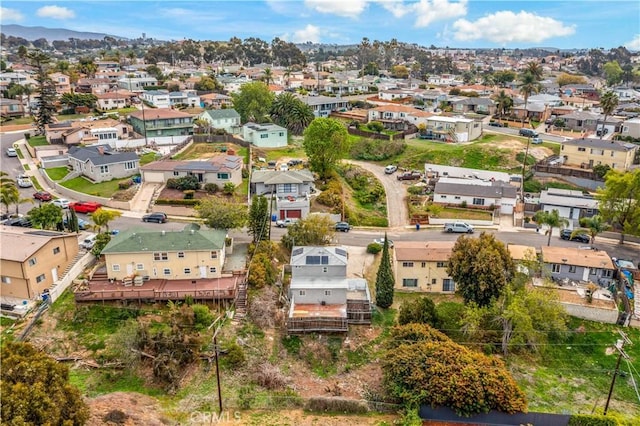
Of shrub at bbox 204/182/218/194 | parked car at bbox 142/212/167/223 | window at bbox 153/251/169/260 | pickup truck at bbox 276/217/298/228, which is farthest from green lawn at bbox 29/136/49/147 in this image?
window at bbox 153/251/169/260

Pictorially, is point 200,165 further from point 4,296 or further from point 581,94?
point 581,94

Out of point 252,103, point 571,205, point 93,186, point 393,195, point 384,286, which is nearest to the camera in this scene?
point 384,286

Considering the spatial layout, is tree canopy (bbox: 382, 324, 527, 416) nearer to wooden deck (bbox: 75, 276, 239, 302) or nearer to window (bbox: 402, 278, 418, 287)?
window (bbox: 402, 278, 418, 287)

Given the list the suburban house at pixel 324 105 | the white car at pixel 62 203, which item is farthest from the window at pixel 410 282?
the suburban house at pixel 324 105

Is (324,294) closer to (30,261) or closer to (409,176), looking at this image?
(30,261)

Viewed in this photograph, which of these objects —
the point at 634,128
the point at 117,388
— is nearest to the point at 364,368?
the point at 117,388

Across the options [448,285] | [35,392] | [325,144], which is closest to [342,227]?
[448,285]

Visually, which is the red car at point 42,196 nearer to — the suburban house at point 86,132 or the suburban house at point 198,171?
the suburban house at point 198,171
